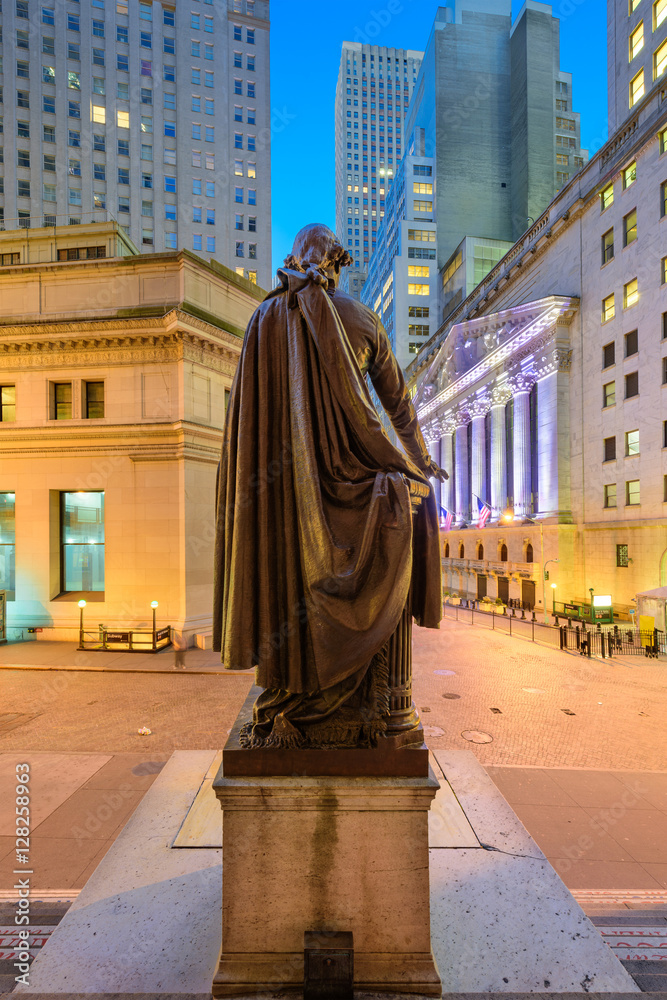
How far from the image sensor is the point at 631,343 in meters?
29.6

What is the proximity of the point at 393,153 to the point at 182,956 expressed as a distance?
612 ft

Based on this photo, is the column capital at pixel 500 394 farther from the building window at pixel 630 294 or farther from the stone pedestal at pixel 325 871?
the stone pedestal at pixel 325 871

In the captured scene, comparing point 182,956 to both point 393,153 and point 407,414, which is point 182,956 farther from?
point 393,153

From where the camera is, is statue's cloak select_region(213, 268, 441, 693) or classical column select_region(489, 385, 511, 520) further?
classical column select_region(489, 385, 511, 520)

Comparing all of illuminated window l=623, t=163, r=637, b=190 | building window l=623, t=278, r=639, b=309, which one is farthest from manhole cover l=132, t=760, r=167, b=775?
illuminated window l=623, t=163, r=637, b=190

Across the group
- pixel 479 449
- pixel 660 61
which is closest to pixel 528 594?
pixel 479 449

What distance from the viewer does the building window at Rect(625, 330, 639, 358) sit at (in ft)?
95.6

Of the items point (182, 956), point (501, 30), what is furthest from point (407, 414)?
point (501, 30)

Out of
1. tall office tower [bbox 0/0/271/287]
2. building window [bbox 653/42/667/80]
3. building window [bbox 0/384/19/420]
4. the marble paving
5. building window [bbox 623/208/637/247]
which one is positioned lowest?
the marble paving

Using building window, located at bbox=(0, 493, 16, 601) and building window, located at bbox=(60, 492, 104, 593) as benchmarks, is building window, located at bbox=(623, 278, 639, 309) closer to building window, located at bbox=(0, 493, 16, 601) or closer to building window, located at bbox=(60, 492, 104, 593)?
building window, located at bbox=(60, 492, 104, 593)

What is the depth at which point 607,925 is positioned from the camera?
4.53 metres

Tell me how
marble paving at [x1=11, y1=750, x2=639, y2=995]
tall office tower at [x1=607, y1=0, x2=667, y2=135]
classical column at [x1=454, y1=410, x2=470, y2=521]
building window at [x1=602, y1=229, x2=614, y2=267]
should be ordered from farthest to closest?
classical column at [x1=454, y1=410, x2=470, y2=521] < building window at [x1=602, y1=229, x2=614, y2=267] < tall office tower at [x1=607, y1=0, x2=667, y2=135] < marble paving at [x1=11, y1=750, x2=639, y2=995]

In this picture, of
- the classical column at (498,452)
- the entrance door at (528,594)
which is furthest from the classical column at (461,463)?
the entrance door at (528,594)

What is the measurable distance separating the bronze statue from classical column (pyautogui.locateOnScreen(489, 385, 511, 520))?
43114 mm
